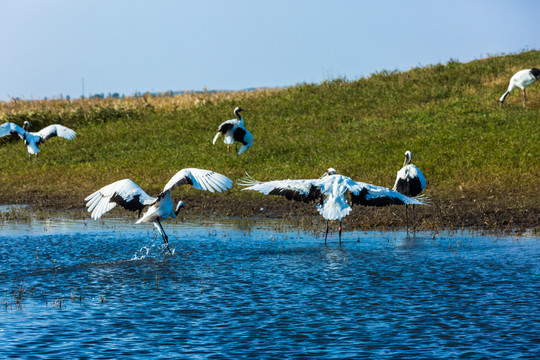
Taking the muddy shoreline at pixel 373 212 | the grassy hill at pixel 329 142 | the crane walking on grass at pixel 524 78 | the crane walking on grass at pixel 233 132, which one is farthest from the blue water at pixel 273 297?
the crane walking on grass at pixel 524 78

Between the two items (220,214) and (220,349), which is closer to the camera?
(220,349)

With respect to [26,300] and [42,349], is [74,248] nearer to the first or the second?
[26,300]

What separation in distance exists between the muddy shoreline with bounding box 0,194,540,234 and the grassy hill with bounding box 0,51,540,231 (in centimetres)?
6

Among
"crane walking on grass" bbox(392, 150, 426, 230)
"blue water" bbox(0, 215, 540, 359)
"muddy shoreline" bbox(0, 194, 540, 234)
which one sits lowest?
"blue water" bbox(0, 215, 540, 359)

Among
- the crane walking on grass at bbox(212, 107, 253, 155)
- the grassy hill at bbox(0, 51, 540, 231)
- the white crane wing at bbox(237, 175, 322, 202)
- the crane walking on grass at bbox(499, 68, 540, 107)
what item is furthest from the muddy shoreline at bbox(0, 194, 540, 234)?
the crane walking on grass at bbox(499, 68, 540, 107)

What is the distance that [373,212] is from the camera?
16.7 m

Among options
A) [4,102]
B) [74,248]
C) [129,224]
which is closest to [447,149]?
[129,224]

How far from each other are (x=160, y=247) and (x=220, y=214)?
4.69m

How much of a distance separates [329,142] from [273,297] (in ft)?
58.7

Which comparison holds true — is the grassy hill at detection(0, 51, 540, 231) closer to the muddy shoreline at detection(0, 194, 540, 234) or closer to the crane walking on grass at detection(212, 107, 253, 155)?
the muddy shoreline at detection(0, 194, 540, 234)

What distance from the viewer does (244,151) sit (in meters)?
25.4

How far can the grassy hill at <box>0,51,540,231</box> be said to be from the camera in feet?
59.4

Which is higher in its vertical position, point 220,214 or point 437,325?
point 220,214

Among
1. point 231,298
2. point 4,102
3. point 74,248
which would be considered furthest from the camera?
point 4,102
